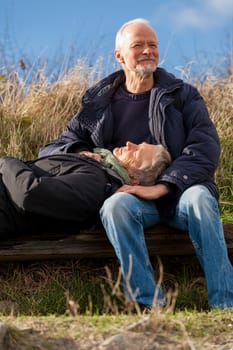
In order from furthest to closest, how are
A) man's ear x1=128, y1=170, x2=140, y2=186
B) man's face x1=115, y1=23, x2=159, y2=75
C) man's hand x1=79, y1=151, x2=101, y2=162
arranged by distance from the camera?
man's face x1=115, y1=23, x2=159, y2=75 < man's hand x1=79, y1=151, x2=101, y2=162 < man's ear x1=128, y1=170, x2=140, y2=186

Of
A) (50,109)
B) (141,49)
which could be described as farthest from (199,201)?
(50,109)

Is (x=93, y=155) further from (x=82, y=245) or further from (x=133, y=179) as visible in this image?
(x=82, y=245)

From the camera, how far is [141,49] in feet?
16.0

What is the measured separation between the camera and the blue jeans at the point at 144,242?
418 cm

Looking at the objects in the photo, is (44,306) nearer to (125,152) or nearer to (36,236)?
(36,236)

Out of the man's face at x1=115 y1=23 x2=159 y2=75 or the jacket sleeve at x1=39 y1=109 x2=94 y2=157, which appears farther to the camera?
the jacket sleeve at x1=39 y1=109 x2=94 y2=157

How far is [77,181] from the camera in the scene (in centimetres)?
439

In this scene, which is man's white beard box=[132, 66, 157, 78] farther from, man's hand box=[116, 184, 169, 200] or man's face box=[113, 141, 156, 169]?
man's hand box=[116, 184, 169, 200]

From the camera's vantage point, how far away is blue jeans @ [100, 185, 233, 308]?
4.18 m

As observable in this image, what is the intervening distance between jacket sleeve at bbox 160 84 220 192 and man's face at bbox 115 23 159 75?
0.31 metres

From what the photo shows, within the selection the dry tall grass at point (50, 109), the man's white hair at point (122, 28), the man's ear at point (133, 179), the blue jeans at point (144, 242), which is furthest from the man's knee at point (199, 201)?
the dry tall grass at point (50, 109)

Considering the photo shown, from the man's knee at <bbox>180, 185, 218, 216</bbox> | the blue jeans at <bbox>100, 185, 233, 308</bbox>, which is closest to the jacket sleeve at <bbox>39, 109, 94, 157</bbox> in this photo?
the blue jeans at <bbox>100, 185, 233, 308</bbox>

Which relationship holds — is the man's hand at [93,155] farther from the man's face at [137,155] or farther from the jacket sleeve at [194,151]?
the jacket sleeve at [194,151]

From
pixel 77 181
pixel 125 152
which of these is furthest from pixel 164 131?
pixel 77 181
